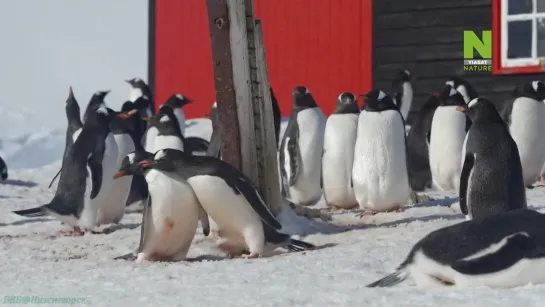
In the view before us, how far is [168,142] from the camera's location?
32.8 feet

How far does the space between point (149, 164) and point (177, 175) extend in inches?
7.4

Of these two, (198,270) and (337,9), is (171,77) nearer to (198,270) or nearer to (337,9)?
(337,9)

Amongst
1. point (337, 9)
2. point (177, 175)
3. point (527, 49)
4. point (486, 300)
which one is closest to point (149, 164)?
point (177, 175)

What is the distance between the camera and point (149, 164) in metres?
6.13

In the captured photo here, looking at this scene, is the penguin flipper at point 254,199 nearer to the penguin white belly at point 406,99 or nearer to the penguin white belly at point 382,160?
the penguin white belly at point 382,160

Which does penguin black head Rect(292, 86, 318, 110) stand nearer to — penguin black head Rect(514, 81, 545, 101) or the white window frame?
penguin black head Rect(514, 81, 545, 101)

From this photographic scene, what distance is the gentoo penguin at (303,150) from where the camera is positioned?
9.62 m

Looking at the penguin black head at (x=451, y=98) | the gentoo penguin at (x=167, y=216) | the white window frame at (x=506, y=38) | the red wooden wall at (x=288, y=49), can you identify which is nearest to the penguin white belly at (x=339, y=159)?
the penguin black head at (x=451, y=98)

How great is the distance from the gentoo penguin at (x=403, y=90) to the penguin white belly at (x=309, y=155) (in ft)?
14.4

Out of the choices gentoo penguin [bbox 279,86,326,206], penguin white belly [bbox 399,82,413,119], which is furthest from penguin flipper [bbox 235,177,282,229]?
penguin white belly [bbox 399,82,413,119]

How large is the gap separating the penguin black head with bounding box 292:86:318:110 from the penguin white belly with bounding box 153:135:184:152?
1.11 meters

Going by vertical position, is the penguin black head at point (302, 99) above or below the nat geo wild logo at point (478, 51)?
below

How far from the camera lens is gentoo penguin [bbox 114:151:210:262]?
604 centimetres

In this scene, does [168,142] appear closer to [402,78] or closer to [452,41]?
[402,78]
